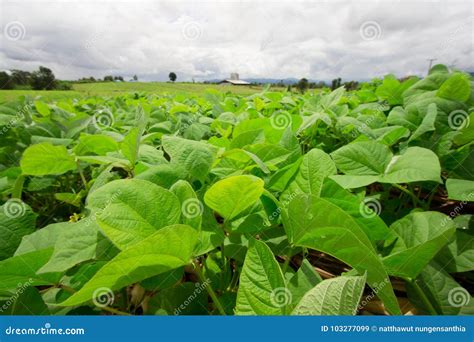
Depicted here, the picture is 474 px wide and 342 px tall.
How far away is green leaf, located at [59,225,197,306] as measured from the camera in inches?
14.3

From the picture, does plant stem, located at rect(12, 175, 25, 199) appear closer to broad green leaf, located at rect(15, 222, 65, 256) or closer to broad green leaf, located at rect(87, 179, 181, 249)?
broad green leaf, located at rect(15, 222, 65, 256)

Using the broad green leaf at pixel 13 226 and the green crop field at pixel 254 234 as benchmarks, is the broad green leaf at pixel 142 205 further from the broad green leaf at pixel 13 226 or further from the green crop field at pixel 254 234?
the broad green leaf at pixel 13 226

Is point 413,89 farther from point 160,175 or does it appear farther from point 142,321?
point 142,321

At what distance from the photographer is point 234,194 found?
50cm

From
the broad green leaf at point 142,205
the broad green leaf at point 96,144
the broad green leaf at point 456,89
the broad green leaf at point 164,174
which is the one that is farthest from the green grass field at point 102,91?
the broad green leaf at point 142,205

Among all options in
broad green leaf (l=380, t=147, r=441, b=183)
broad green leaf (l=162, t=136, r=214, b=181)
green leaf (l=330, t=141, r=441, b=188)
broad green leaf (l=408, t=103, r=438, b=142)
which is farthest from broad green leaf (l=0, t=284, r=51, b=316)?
broad green leaf (l=408, t=103, r=438, b=142)

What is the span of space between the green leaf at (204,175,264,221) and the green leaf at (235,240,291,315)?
87 mm

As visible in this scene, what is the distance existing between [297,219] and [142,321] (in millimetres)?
324

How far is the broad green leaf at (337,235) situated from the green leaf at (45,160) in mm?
673

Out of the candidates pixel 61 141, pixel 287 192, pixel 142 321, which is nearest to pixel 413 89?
pixel 287 192

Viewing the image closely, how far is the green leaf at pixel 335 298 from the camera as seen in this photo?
39 centimetres

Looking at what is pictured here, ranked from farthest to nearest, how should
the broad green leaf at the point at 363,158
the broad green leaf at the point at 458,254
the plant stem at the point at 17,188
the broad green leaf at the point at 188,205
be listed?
the plant stem at the point at 17,188
the broad green leaf at the point at 363,158
the broad green leaf at the point at 458,254
the broad green leaf at the point at 188,205

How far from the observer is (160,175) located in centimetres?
58

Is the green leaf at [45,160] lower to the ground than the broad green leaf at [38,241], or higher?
higher
